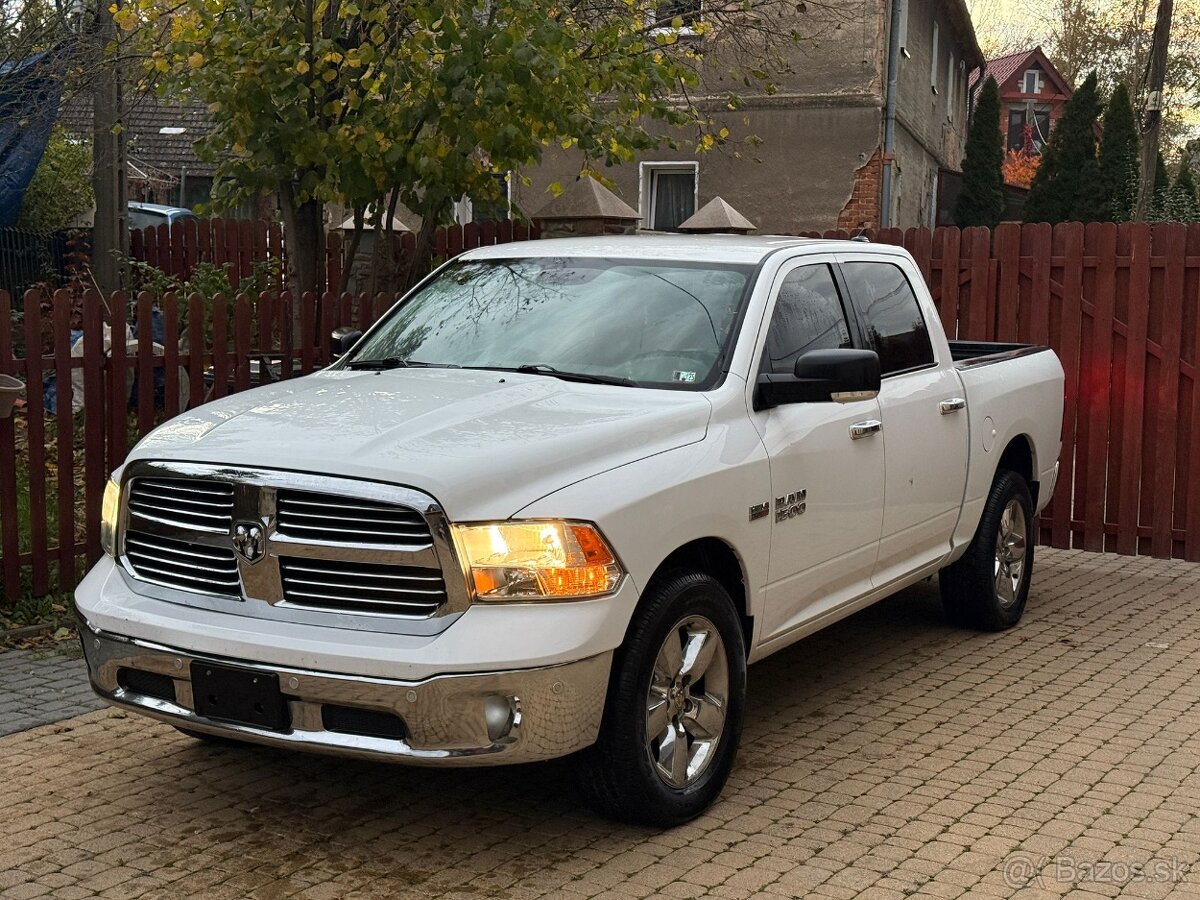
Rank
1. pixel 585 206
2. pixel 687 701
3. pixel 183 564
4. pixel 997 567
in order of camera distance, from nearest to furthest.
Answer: pixel 183 564 < pixel 687 701 < pixel 997 567 < pixel 585 206

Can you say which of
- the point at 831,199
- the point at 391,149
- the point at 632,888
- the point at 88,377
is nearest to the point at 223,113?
the point at 391,149

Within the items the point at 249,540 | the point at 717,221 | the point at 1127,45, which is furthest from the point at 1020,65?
the point at 249,540

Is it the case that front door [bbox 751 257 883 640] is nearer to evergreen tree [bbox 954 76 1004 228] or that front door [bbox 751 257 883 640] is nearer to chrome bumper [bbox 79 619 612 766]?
chrome bumper [bbox 79 619 612 766]

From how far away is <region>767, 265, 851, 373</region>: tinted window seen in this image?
5.62 metres

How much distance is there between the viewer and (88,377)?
7.62 meters

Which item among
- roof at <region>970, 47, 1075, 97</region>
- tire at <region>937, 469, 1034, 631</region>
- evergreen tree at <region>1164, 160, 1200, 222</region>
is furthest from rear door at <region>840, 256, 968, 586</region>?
roof at <region>970, 47, 1075, 97</region>

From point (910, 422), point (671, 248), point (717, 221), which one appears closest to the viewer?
point (671, 248)

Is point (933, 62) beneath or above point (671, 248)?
above

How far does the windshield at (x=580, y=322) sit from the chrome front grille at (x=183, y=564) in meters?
1.39

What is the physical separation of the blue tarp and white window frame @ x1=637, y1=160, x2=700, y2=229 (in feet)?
32.8

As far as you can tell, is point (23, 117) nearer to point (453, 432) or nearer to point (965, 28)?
point (453, 432)

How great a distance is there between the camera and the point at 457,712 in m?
4.14

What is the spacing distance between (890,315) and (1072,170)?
29789mm

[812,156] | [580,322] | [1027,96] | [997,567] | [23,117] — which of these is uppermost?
[1027,96]
